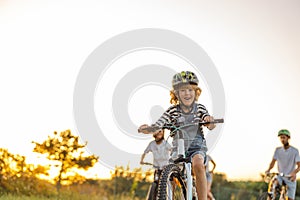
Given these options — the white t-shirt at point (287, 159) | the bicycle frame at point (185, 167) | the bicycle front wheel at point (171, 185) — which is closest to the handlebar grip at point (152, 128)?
the bicycle frame at point (185, 167)

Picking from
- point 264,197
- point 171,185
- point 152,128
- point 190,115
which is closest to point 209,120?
point 190,115

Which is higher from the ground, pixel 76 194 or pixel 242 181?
pixel 242 181

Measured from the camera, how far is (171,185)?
4824 millimetres

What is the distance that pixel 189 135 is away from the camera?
5.44 m

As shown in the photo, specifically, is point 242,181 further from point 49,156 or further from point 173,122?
point 173,122

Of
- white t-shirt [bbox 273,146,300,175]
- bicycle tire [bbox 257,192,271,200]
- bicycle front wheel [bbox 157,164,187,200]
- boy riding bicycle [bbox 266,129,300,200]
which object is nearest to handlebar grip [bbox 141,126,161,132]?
bicycle front wheel [bbox 157,164,187,200]

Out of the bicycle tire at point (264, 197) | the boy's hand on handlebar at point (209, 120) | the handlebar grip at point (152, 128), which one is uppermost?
the bicycle tire at point (264, 197)

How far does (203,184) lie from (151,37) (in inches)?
149

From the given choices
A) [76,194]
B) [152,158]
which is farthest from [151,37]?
[76,194]

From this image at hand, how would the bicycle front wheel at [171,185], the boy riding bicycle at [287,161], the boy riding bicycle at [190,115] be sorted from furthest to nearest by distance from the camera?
the boy riding bicycle at [287,161] → the boy riding bicycle at [190,115] → the bicycle front wheel at [171,185]

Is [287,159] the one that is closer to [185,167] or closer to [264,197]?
[264,197]

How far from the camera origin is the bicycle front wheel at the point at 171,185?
14.7 ft

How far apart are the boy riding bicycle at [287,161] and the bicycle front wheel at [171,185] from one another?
658cm

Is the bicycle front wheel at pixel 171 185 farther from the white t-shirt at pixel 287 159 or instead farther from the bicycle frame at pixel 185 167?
the white t-shirt at pixel 287 159
